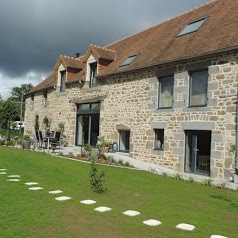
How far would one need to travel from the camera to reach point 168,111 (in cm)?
1368

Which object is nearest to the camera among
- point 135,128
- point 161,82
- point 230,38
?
point 230,38

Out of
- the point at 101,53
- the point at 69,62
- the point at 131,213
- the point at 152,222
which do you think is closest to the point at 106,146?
the point at 101,53

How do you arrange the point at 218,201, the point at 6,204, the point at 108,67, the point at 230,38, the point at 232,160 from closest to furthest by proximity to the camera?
the point at 6,204
the point at 218,201
the point at 232,160
the point at 230,38
the point at 108,67

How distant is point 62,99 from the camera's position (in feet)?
72.3

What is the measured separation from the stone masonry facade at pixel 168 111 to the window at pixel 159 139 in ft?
0.66

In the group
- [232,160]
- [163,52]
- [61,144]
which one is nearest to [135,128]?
[163,52]

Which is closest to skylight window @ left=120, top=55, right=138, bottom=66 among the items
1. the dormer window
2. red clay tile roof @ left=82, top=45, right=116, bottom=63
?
the dormer window

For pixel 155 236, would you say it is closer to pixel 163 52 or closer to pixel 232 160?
pixel 232 160

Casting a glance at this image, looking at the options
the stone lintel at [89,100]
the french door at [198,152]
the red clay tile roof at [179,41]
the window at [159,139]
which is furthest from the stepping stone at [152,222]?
the stone lintel at [89,100]

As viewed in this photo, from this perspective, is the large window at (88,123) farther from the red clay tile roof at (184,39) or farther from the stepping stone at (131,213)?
the stepping stone at (131,213)

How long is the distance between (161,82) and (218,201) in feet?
24.8

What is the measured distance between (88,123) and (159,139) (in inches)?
257

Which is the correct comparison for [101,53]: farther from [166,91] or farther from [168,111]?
[168,111]

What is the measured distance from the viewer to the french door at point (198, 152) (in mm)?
12250
